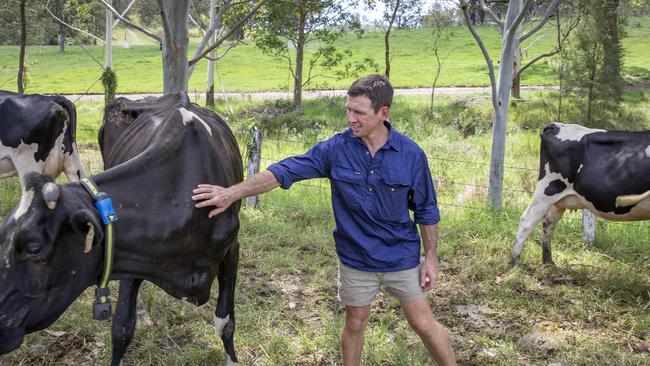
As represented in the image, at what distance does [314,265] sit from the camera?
6.32 meters

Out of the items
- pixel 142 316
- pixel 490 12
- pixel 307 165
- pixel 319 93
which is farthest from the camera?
pixel 319 93

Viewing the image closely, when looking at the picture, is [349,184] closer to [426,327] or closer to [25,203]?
[426,327]

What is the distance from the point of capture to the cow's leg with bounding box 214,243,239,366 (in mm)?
4254

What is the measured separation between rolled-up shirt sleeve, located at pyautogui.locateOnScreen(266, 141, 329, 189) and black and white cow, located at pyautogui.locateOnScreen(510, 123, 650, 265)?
370 cm

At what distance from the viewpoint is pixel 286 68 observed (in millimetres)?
30078

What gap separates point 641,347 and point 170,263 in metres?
3.63

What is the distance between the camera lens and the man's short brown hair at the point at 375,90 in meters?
3.30

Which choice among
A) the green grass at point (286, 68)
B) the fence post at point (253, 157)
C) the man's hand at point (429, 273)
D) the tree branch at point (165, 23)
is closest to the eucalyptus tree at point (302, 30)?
the green grass at point (286, 68)

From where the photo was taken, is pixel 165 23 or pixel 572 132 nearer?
pixel 165 23

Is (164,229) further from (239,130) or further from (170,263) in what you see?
(239,130)

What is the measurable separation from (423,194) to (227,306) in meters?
1.68

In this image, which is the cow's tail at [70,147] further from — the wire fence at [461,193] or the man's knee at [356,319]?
the man's knee at [356,319]

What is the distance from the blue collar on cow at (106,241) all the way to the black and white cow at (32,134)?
4648 mm

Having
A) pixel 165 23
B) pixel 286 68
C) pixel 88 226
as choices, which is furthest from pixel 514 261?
pixel 286 68
